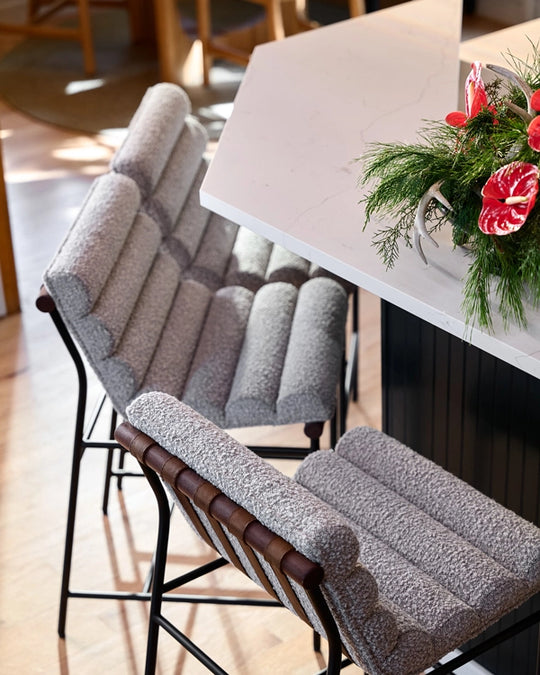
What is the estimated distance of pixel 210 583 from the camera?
2299mm

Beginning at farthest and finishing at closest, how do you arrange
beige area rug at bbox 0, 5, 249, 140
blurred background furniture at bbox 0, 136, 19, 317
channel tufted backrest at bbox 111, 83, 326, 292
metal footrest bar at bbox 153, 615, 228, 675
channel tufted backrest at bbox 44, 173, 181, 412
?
beige area rug at bbox 0, 5, 249, 140
blurred background furniture at bbox 0, 136, 19, 317
channel tufted backrest at bbox 111, 83, 326, 292
channel tufted backrest at bbox 44, 173, 181, 412
metal footrest bar at bbox 153, 615, 228, 675

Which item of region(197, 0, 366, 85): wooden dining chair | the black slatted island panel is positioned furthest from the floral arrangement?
region(197, 0, 366, 85): wooden dining chair

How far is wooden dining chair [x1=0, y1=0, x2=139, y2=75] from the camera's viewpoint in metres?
5.36

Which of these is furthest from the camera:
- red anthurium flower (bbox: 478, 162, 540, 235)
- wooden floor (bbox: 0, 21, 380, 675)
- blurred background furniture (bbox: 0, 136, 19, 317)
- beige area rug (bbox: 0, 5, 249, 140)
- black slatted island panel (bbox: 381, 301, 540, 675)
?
beige area rug (bbox: 0, 5, 249, 140)

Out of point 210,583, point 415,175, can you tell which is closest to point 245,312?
point 210,583

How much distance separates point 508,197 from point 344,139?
0.75 metres

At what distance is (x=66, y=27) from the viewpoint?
19.5 ft

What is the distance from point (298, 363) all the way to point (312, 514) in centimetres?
83

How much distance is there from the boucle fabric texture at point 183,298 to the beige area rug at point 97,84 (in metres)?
2.23

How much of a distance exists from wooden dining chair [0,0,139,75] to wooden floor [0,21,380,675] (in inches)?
89.3

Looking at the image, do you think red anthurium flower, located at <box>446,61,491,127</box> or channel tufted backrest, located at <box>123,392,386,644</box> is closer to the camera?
channel tufted backrest, located at <box>123,392,386,644</box>

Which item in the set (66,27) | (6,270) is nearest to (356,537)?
(6,270)

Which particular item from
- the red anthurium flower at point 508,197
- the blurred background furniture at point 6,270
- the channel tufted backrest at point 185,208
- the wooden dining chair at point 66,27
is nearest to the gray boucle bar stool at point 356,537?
the red anthurium flower at point 508,197

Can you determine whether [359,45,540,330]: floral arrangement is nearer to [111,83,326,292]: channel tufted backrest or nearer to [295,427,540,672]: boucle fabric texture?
[295,427,540,672]: boucle fabric texture
